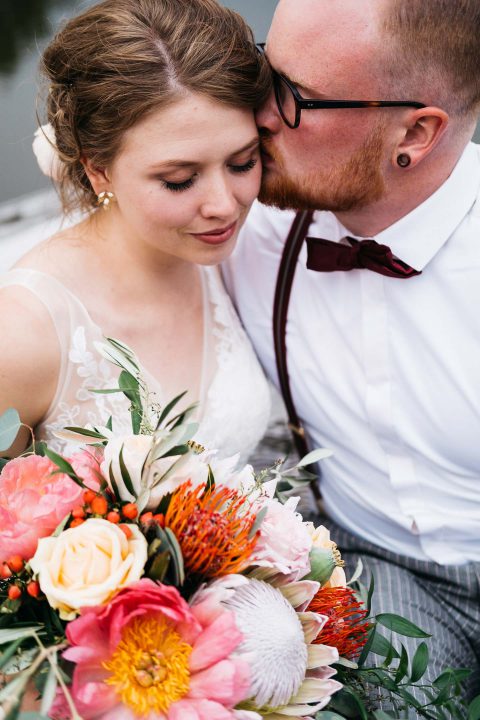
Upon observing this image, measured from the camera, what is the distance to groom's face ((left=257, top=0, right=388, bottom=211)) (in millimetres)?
1563

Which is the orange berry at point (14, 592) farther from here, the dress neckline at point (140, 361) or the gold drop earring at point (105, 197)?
the gold drop earring at point (105, 197)

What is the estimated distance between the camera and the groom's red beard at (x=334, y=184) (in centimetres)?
172

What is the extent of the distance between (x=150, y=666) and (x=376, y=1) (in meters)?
1.40

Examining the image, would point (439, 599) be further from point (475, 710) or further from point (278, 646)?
point (278, 646)

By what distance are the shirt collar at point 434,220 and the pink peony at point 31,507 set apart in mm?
1088

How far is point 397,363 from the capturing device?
5.85ft

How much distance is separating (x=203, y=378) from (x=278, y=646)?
3.32ft

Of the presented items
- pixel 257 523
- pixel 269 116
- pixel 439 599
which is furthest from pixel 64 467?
pixel 439 599

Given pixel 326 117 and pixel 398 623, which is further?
pixel 326 117

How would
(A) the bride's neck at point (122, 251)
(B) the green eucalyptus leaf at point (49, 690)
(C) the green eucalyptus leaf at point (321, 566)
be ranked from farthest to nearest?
(A) the bride's neck at point (122, 251), (C) the green eucalyptus leaf at point (321, 566), (B) the green eucalyptus leaf at point (49, 690)

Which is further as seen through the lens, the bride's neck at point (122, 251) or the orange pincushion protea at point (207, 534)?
the bride's neck at point (122, 251)

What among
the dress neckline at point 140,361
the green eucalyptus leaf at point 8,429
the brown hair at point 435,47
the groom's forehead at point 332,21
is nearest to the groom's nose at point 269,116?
the groom's forehead at point 332,21

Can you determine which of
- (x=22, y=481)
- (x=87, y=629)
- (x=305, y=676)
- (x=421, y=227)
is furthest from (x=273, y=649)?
(x=421, y=227)

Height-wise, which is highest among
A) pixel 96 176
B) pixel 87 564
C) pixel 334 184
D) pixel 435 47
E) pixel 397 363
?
pixel 435 47
